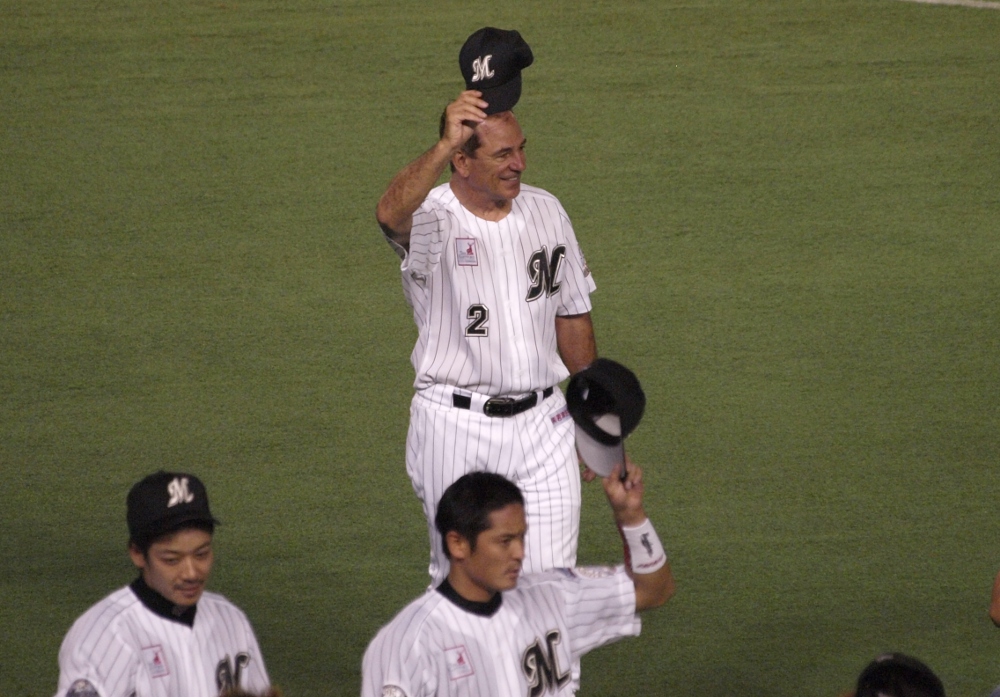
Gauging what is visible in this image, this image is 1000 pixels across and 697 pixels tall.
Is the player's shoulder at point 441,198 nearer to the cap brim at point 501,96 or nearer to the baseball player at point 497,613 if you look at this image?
the cap brim at point 501,96

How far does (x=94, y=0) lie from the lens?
11.3m

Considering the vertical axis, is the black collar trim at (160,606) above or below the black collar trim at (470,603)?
above

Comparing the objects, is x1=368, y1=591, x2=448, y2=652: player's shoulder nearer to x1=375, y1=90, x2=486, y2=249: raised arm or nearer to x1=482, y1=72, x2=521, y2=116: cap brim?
x1=375, y1=90, x2=486, y2=249: raised arm

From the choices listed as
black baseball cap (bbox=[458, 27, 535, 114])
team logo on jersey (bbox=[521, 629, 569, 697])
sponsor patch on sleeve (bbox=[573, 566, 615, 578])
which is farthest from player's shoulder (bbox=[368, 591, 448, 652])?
black baseball cap (bbox=[458, 27, 535, 114])

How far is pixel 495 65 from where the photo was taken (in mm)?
4309

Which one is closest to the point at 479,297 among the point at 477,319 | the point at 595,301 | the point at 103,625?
the point at 477,319

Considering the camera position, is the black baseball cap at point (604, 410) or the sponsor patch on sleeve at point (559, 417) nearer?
→ the black baseball cap at point (604, 410)

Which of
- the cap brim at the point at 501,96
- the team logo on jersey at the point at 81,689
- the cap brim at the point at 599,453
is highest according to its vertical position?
the cap brim at the point at 501,96

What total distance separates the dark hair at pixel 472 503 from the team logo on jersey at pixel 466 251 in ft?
3.33

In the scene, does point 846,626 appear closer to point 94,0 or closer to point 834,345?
point 834,345

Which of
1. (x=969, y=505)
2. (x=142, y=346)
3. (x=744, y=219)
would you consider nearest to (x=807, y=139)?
(x=744, y=219)

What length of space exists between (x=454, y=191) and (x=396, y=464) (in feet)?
7.88

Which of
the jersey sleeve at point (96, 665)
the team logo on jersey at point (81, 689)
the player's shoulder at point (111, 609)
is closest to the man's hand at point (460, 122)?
the player's shoulder at point (111, 609)

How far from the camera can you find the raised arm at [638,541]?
10.5ft
